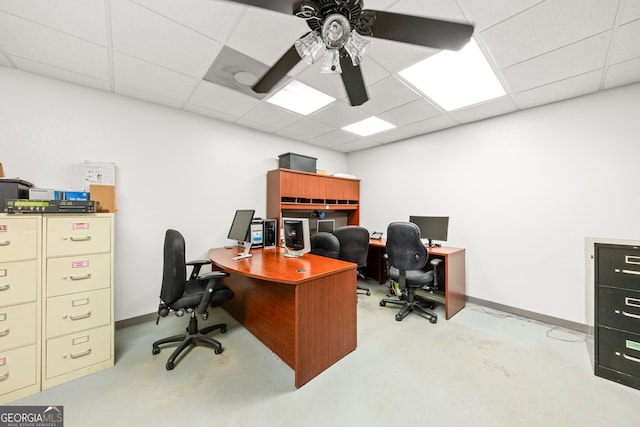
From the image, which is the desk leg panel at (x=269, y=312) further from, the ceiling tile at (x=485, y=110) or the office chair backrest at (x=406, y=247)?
the ceiling tile at (x=485, y=110)

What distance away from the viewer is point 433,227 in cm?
358

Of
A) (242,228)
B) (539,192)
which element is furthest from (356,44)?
(539,192)

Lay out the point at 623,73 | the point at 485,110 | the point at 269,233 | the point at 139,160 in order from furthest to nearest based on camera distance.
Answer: the point at 269,233 < the point at 485,110 < the point at 139,160 < the point at 623,73

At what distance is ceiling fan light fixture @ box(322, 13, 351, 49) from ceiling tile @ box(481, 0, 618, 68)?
1228 millimetres

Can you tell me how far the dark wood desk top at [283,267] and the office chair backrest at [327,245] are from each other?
713 mm

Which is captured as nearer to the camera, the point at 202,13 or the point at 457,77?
the point at 202,13

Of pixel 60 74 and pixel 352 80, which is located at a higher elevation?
pixel 60 74

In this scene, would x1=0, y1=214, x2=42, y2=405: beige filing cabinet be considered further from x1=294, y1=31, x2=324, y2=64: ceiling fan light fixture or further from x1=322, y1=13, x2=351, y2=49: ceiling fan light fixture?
x1=322, y1=13, x2=351, y2=49: ceiling fan light fixture

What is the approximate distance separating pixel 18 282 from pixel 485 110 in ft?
16.1

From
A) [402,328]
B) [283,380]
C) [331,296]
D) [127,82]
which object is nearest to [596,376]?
[402,328]

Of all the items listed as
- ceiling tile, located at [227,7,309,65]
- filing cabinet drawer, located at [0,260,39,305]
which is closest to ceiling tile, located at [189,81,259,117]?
ceiling tile, located at [227,7,309,65]

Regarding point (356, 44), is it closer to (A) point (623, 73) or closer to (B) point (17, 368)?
(A) point (623, 73)

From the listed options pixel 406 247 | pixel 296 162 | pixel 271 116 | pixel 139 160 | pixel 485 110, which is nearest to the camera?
pixel 139 160

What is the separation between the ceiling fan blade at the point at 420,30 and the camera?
1204 mm
